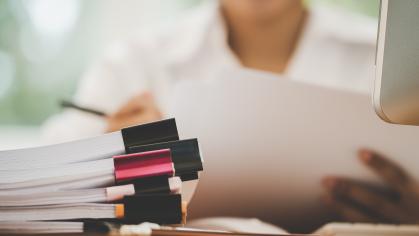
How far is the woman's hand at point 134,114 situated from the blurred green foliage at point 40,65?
0.99m

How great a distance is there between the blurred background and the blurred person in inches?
16.2

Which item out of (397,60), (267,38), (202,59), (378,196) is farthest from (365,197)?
(267,38)

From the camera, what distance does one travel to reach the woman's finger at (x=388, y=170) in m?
0.56

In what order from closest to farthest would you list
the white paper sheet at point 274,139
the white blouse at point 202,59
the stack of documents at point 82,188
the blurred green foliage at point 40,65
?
1. the stack of documents at point 82,188
2. the white paper sheet at point 274,139
3. the white blouse at point 202,59
4. the blurred green foliage at point 40,65

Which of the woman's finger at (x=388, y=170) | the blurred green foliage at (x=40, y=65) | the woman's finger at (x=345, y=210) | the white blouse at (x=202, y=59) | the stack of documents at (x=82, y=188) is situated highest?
the blurred green foliage at (x=40, y=65)

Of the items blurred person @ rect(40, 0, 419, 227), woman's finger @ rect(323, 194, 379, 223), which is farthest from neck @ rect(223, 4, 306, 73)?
woman's finger @ rect(323, 194, 379, 223)

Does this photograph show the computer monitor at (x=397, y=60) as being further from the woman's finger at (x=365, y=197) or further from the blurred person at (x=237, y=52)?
the blurred person at (x=237, y=52)

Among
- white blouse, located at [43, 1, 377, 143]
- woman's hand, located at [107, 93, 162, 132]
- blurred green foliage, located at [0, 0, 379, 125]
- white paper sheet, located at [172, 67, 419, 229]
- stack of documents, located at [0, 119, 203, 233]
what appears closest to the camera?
stack of documents, located at [0, 119, 203, 233]

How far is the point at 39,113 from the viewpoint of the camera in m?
1.79

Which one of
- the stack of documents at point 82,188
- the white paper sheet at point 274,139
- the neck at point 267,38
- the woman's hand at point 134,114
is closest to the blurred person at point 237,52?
the neck at point 267,38

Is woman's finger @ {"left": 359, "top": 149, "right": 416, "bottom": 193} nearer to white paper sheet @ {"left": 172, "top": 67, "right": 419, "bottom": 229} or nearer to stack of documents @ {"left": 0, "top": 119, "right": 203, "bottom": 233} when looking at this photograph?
white paper sheet @ {"left": 172, "top": 67, "right": 419, "bottom": 229}

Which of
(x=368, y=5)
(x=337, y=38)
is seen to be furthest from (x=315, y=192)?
(x=368, y=5)

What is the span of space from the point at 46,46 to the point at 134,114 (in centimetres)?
104

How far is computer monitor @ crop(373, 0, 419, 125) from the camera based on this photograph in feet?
1.24
